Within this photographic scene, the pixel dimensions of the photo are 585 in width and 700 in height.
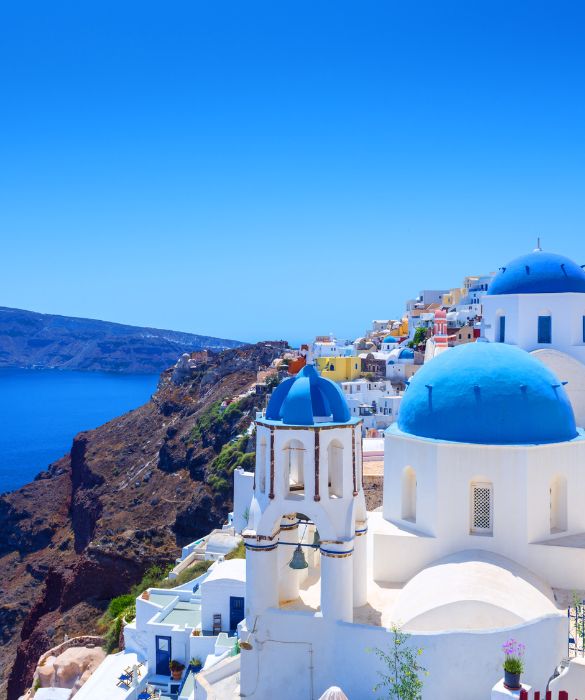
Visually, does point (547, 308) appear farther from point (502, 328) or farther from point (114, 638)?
point (114, 638)

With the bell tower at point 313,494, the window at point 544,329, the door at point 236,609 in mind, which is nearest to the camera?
the bell tower at point 313,494

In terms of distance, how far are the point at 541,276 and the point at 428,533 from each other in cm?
985

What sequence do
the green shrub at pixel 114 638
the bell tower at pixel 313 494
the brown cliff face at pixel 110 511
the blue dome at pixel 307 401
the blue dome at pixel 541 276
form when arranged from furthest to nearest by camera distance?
the brown cliff face at pixel 110 511 → the green shrub at pixel 114 638 → the blue dome at pixel 541 276 → the blue dome at pixel 307 401 → the bell tower at pixel 313 494

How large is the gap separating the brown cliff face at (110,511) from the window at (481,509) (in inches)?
917

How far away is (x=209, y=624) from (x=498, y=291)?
12342 mm

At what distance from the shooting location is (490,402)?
11.8 metres

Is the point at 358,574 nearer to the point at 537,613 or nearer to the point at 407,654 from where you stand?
the point at 407,654

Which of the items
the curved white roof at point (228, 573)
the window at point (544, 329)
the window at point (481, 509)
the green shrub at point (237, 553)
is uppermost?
the window at point (544, 329)

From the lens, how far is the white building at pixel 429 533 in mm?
9983

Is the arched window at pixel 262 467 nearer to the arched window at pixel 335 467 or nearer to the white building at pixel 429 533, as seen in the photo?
the white building at pixel 429 533

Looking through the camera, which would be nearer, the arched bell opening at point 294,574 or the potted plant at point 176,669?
the arched bell opening at point 294,574

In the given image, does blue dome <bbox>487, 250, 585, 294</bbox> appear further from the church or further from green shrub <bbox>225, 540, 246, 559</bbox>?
green shrub <bbox>225, 540, 246, 559</bbox>

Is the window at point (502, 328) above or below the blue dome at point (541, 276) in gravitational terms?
below

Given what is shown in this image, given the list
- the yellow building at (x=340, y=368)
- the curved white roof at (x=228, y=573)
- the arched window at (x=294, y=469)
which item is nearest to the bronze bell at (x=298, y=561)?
the arched window at (x=294, y=469)
